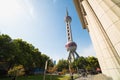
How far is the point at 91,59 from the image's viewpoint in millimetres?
84000

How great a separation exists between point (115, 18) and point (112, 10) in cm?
59

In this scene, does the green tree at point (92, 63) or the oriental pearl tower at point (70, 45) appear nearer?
the green tree at point (92, 63)

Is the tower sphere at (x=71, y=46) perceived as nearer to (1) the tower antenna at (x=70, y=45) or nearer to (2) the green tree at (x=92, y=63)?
(1) the tower antenna at (x=70, y=45)

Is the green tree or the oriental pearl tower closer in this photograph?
the green tree

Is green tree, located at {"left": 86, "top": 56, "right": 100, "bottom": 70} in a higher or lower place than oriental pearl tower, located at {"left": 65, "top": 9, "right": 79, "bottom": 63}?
lower

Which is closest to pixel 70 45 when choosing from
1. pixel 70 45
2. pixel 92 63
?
pixel 70 45

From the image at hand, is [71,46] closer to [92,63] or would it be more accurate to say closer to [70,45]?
[70,45]

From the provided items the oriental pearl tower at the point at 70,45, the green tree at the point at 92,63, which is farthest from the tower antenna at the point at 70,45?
the green tree at the point at 92,63

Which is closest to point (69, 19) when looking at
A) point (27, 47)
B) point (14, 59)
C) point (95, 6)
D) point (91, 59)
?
point (91, 59)

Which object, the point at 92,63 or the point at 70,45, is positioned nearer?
the point at 92,63

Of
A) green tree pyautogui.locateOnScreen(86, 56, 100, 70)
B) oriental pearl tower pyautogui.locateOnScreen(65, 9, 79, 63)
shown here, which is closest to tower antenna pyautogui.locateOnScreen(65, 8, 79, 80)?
oriental pearl tower pyautogui.locateOnScreen(65, 9, 79, 63)

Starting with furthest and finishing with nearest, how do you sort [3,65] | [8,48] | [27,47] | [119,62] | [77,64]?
1. [77,64]
2. [27,47]
3. [3,65]
4. [8,48]
5. [119,62]

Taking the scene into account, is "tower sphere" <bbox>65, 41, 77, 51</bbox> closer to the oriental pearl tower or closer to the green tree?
the oriental pearl tower

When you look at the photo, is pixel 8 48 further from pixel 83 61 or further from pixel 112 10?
pixel 83 61
